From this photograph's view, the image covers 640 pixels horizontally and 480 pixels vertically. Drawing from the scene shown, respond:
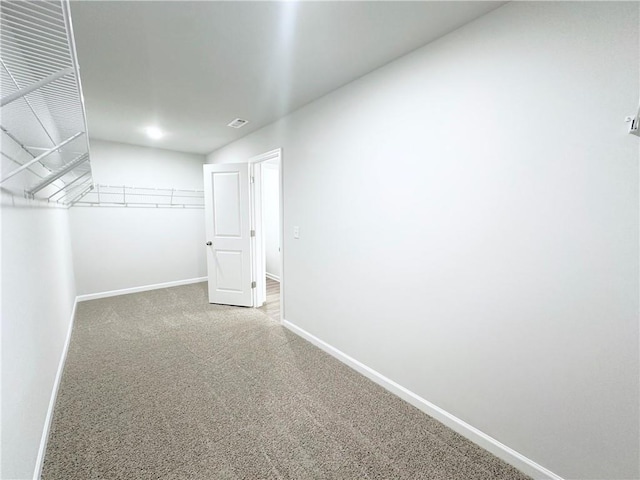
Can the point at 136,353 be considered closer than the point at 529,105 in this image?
No

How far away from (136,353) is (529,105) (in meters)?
3.40

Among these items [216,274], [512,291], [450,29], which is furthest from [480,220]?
[216,274]

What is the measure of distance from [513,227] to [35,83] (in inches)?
75.9

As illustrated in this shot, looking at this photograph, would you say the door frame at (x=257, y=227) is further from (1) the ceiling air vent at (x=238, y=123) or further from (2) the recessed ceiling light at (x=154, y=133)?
(2) the recessed ceiling light at (x=154, y=133)

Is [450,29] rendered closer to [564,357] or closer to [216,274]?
[564,357]

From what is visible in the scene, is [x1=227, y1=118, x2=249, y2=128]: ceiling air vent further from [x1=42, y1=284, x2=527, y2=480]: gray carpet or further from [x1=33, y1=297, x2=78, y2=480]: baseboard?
[x1=33, y1=297, x2=78, y2=480]: baseboard

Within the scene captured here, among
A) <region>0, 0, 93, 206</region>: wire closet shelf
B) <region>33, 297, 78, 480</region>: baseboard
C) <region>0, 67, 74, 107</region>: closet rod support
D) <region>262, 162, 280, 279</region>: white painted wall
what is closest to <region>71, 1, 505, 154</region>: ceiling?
<region>0, 0, 93, 206</region>: wire closet shelf

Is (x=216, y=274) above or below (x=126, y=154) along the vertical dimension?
below

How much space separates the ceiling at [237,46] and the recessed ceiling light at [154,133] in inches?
26.5

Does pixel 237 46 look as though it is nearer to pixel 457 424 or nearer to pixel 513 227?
pixel 513 227

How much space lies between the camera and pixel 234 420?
1.73 meters

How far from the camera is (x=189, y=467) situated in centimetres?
142

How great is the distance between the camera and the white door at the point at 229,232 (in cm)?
362

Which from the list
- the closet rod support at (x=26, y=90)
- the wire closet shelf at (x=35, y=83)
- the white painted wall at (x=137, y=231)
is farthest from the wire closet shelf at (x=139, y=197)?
the closet rod support at (x=26, y=90)
